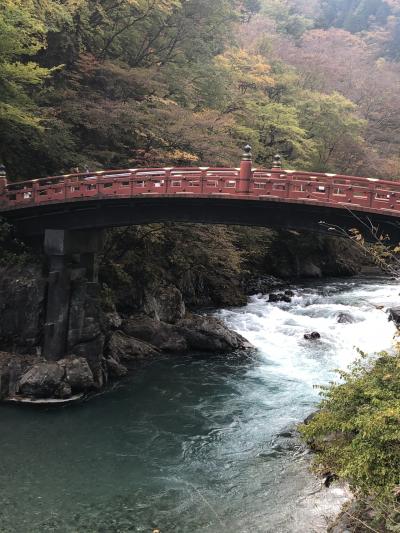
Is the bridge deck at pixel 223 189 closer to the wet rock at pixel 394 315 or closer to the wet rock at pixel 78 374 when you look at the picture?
the wet rock at pixel 78 374

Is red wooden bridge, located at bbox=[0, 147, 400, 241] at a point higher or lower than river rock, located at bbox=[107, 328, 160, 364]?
higher

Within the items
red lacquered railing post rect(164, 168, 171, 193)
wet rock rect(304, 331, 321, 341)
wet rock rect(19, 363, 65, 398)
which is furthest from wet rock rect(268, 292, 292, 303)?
wet rock rect(19, 363, 65, 398)

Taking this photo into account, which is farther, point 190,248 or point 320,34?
point 320,34

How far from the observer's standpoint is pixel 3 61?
63.8 feet

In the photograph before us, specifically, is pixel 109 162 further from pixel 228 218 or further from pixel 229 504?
pixel 229 504

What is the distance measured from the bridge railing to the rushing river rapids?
7.51 metres

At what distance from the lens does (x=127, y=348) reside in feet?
71.3

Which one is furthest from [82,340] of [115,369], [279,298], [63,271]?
[279,298]

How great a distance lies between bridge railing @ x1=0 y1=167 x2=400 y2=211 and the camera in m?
15.2

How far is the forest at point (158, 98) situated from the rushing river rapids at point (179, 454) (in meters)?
11.0

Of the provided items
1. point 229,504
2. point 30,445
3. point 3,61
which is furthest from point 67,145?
point 229,504

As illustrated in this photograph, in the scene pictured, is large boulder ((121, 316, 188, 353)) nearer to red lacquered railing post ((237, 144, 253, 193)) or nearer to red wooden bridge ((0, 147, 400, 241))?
red wooden bridge ((0, 147, 400, 241))

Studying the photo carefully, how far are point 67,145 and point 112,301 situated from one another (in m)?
7.62

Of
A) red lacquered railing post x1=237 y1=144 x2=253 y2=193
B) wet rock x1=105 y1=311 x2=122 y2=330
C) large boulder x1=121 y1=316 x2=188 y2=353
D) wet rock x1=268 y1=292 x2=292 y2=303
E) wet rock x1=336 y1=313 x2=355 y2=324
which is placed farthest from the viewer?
wet rock x1=268 y1=292 x2=292 y2=303
